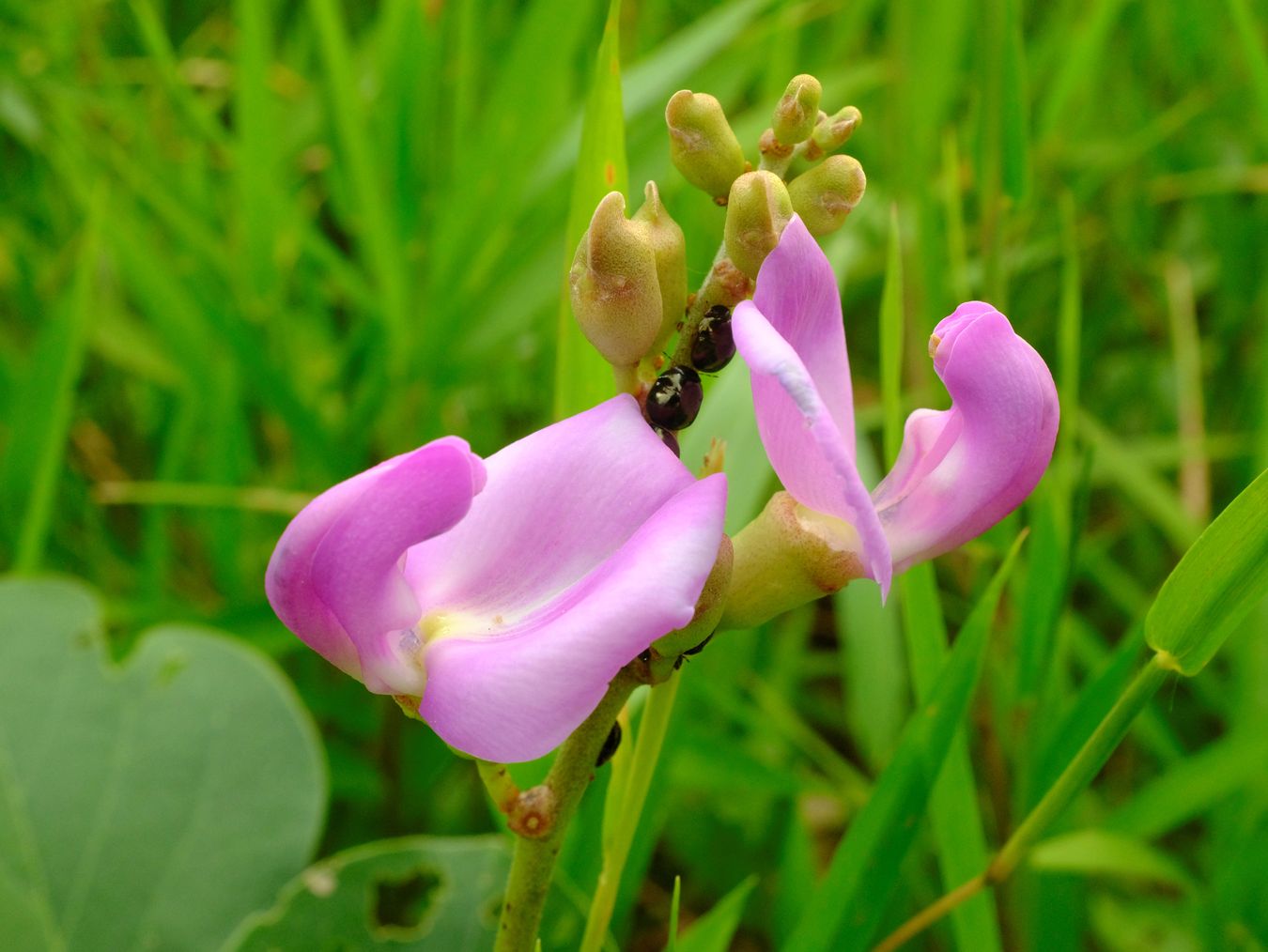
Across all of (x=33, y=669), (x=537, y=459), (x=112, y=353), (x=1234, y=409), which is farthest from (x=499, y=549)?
(x=1234, y=409)

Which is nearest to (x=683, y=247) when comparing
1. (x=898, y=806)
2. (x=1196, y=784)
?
(x=898, y=806)

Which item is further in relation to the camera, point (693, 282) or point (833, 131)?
point (693, 282)

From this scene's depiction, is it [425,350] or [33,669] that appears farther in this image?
[425,350]

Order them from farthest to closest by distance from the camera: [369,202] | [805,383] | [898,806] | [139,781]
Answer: [369,202] → [139,781] → [898,806] → [805,383]

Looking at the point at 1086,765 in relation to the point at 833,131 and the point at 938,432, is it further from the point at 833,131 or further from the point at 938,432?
the point at 833,131

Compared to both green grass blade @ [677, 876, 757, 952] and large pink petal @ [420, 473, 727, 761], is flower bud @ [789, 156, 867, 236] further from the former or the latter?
green grass blade @ [677, 876, 757, 952]

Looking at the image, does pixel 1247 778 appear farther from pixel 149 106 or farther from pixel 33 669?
pixel 149 106
